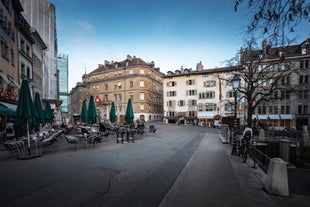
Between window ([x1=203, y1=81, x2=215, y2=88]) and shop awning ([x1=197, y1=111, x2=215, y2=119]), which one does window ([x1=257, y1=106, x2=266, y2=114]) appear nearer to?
shop awning ([x1=197, y1=111, x2=215, y2=119])

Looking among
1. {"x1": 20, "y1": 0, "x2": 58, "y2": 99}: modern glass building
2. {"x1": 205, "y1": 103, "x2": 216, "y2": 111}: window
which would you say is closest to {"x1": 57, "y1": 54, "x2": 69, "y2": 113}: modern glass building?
{"x1": 20, "y1": 0, "x2": 58, "y2": 99}: modern glass building

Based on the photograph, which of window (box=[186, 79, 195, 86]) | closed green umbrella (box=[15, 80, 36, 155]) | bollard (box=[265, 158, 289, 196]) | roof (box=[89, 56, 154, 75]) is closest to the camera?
bollard (box=[265, 158, 289, 196])

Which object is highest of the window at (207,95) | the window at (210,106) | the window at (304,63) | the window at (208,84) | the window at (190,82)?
the window at (304,63)

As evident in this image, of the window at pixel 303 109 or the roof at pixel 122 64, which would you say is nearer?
the window at pixel 303 109

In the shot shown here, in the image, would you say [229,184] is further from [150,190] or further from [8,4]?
[8,4]

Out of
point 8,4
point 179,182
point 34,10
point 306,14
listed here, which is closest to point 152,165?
point 179,182

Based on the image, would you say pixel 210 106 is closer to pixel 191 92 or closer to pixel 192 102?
pixel 192 102

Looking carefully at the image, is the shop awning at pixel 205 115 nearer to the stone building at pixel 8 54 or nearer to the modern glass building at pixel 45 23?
the modern glass building at pixel 45 23

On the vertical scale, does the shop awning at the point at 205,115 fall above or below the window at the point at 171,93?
below

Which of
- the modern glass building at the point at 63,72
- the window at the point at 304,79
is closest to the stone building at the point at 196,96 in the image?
the window at the point at 304,79

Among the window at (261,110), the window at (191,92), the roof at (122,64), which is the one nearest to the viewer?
the window at (261,110)

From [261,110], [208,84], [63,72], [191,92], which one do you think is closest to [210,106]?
[208,84]

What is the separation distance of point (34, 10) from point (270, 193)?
4237 cm

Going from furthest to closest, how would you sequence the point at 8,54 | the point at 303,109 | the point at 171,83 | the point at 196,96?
1. the point at 171,83
2. the point at 196,96
3. the point at 303,109
4. the point at 8,54
